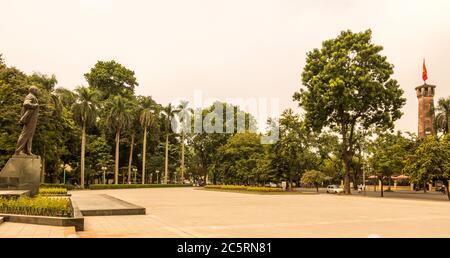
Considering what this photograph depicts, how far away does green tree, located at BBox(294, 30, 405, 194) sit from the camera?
125ft

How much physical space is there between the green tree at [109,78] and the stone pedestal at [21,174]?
54.3 meters

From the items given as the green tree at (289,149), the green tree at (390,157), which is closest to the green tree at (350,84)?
the green tree at (390,157)

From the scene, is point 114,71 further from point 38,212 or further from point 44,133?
point 38,212

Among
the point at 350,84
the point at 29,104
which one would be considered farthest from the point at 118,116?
the point at 29,104

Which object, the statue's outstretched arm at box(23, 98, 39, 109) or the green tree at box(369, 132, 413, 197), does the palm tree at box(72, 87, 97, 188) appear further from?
the green tree at box(369, 132, 413, 197)

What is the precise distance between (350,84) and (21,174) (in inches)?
1137

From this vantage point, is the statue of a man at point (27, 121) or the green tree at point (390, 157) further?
the green tree at point (390, 157)

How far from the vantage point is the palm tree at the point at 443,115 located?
62406 millimetres

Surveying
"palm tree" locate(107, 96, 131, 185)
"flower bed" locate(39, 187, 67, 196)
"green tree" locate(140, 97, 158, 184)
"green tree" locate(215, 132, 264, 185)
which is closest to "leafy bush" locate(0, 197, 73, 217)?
"flower bed" locate(39, 187, 67, 196)

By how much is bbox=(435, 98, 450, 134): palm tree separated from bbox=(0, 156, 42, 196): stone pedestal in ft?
192

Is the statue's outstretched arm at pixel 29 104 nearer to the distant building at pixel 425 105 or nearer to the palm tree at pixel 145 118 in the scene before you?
the palm tree at pixel 145 118

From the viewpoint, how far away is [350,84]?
Answer: 38531 millimetres

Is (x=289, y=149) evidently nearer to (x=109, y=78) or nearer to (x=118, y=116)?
(x=118, y=116)
